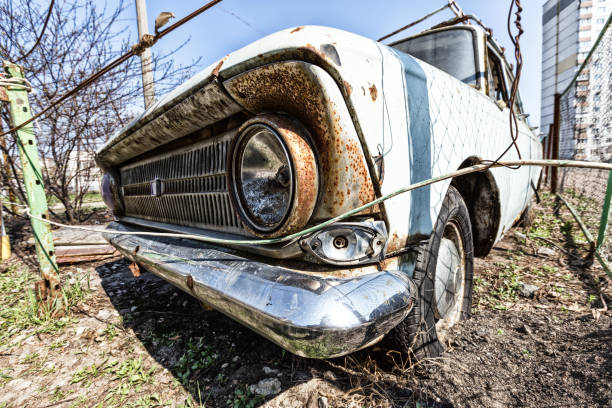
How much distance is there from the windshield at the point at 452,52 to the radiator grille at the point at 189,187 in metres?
1.62

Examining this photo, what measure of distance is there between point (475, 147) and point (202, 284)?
1519 millimetres

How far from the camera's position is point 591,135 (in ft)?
13.3

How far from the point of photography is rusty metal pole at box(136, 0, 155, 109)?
5219 millimetres

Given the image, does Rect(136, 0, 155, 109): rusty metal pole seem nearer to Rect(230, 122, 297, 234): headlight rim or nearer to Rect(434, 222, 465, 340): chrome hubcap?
Rect(230, 122, 297, 234): headlight rim

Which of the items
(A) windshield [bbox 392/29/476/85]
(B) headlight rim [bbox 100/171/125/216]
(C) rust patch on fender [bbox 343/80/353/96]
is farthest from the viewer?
(B) headlight rim [bbox 100/171/125/216]

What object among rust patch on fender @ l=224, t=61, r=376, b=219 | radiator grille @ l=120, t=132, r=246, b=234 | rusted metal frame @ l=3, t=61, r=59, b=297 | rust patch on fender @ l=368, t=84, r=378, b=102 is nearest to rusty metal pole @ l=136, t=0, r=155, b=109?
rusted metal frame @ l=3, t=61, r=59, b=297

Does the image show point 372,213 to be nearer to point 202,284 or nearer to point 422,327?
point 422,327

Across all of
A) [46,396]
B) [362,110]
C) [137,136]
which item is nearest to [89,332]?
[46,396]

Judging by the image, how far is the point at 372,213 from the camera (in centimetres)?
107

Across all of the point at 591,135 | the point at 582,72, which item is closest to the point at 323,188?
the point at 591,135

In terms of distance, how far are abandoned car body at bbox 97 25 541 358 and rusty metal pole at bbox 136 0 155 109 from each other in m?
4.36

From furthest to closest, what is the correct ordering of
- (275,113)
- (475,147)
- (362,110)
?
(475,147)
(275,113)
(362,110)

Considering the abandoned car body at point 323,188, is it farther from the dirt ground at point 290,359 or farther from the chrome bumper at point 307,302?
the dirt ground at point 290,359

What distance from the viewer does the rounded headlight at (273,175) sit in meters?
1.03
